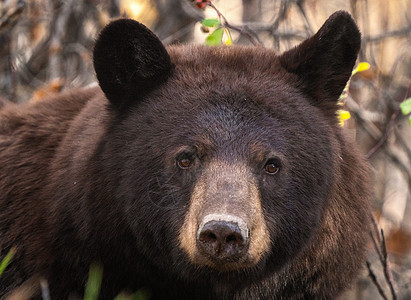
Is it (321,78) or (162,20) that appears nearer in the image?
(321,78)

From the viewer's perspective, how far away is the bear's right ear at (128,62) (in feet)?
12.5

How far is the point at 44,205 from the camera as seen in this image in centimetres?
414

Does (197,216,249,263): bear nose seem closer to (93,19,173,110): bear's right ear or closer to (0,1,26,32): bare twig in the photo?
(93,19,173,110): bear's right ear

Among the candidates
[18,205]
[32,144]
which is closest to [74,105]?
[32,144]

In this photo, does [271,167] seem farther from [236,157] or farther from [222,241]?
[222,241]

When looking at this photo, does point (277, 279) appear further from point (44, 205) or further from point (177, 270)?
point (44, 205)

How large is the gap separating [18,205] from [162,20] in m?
4.90

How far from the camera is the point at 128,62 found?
3.90 metres

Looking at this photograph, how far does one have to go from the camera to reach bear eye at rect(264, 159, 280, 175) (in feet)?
12.0

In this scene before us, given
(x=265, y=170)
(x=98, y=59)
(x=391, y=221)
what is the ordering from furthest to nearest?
(x=391, y=221), (x=98, y=59), (x=265, y=170)

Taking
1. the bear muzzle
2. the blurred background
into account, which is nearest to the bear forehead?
the bear muzzle

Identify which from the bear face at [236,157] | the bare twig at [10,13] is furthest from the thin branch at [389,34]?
the bear face at [236,157]

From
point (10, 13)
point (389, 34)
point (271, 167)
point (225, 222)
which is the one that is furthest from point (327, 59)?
point (389, 34)

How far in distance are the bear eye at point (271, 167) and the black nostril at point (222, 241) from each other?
49 centimetres
